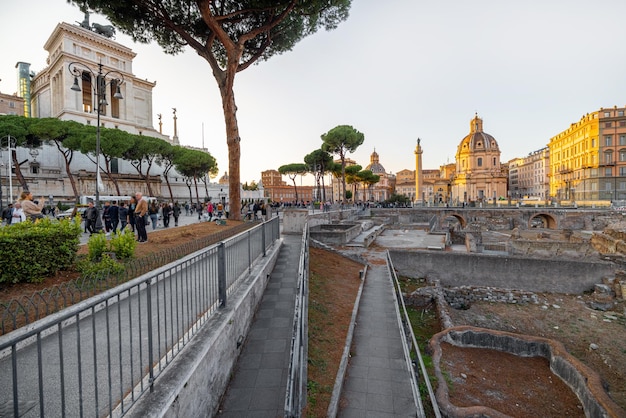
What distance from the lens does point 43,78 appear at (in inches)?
1831

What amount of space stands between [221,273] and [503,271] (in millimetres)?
15826

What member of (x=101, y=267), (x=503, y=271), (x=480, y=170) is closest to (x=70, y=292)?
(x=101, y=267)

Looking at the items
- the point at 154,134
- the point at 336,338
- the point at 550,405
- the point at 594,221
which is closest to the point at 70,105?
the point at 154,134

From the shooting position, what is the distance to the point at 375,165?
114 metres

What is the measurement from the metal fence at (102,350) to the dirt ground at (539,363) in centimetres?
577

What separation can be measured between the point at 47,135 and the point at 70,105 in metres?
17.3

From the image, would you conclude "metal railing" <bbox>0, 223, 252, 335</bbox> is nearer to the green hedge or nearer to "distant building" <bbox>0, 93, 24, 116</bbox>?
the green hedge

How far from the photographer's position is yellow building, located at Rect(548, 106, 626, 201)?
4962cm

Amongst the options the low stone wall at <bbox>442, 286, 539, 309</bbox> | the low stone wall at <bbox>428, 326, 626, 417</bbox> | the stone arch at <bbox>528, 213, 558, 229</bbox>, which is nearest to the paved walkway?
the low stone wall at <bbox>428, 326, 626, 417</bbox>

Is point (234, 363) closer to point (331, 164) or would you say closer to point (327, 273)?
point (327, 273)

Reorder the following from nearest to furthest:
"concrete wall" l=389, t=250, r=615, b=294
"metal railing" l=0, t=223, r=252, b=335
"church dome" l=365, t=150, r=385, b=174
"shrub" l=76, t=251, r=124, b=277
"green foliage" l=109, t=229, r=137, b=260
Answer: "metal railing" l=0, t=223, r=252, b=335 → "shrub" l=76, t=251, r=124, b=277 → "green foliage" l=109, t=229, r=137, b=260 → "concrete wall" l=389, t=250, r=615, b=294 → "church dome" l=365, t=150, r=385, b=174

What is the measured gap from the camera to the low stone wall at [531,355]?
5.42 metres

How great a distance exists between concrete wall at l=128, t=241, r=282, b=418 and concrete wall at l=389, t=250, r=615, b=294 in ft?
42.3

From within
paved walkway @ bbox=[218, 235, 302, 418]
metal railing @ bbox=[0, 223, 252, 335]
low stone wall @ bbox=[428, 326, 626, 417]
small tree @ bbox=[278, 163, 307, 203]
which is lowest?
low stone wall @ bbox=[428, 326, 626, 417]
